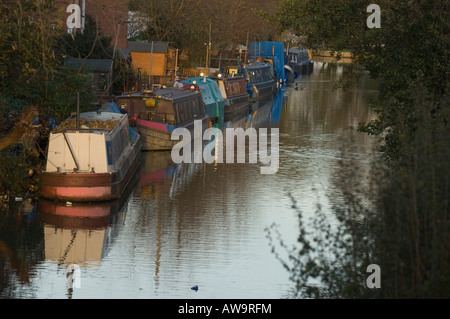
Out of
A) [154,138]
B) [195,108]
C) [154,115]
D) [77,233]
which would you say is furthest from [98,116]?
[195,108]

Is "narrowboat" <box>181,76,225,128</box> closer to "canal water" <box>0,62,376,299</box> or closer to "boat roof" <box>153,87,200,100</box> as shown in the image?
"boat roof" <box>153,87,200,100</box>

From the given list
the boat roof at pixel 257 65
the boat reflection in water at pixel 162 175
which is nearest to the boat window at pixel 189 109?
the boat reflection in water at pixel 162 175

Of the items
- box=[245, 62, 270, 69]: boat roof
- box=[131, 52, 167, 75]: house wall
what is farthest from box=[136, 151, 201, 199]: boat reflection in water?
box=[245, 62, 270, 69]: boat roof

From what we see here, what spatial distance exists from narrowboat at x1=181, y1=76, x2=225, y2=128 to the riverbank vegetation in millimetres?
19468

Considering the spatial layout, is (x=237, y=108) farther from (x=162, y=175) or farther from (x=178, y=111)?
(x=162, y=175)

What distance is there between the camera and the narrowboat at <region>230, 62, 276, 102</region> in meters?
54.0

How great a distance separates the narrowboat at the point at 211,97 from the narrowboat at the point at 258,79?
30.8 ft

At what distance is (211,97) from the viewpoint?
4072 centimetres

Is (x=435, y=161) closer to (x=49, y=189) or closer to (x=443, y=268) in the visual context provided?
(x=443, y=268)

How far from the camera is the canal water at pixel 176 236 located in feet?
48.6

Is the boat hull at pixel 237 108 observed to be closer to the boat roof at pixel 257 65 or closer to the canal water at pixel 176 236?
the boat roof at pixel 257 65

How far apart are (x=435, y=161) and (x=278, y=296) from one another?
6.16m

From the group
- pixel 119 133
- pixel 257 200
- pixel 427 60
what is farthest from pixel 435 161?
pixel 119 133

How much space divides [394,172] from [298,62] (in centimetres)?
7509
